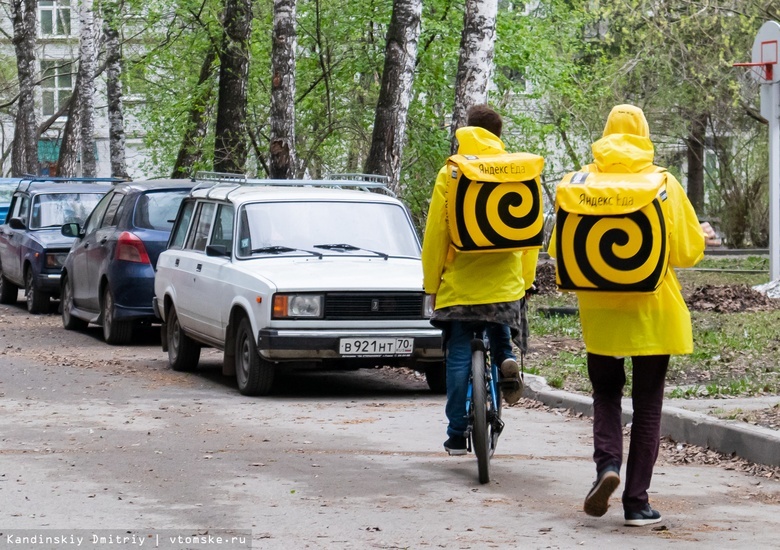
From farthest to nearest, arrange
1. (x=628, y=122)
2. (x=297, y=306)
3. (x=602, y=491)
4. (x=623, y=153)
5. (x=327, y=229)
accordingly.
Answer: (x=327, y=229) < (x=297, y=306) < (x=628, y=122) < (x=623, y=153) < (x=602, y=491)

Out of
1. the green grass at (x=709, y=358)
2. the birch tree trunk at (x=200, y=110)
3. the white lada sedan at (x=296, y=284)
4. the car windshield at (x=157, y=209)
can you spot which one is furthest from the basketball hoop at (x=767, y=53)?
the birch tree trunk at (x=200, y=110)

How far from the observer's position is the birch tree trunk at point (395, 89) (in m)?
18.1

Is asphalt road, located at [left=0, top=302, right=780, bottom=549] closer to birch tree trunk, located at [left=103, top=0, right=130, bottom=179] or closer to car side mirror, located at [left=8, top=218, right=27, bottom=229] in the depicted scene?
car side mirror, located at [left=8, top=218, right=27, bottom=229]

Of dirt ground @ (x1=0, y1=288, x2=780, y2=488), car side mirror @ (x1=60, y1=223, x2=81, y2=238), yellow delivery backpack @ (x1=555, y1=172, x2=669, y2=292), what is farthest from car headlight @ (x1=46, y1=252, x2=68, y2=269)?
yellow delivery backpack @ (x1=555, y1=172, x2=669, y2=292)

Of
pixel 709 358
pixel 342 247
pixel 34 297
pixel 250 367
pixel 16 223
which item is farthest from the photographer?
pixel 16 223

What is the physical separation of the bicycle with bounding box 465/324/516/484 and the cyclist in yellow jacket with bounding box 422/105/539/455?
7 centimetres

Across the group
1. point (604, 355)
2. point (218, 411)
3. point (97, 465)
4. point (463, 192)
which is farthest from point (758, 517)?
point (218, 411)

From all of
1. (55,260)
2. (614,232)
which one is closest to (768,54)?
(55,260)

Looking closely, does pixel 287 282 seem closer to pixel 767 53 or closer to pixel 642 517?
pixel 642 517

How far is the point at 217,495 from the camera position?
7.18 m

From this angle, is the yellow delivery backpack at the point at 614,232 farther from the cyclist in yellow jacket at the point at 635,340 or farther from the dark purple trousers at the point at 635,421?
the dark purple trousers at the point at 635,421

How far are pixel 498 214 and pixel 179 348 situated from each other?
617 cm

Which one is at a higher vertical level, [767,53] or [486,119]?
[767,53]

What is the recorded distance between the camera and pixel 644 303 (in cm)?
641
